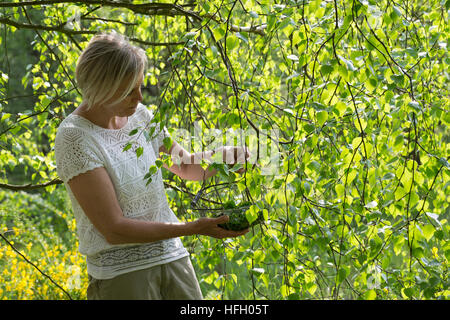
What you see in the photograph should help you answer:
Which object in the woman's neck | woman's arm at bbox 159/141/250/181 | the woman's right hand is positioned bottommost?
the woman's right hand

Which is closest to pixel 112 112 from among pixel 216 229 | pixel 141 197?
pixel 141 197

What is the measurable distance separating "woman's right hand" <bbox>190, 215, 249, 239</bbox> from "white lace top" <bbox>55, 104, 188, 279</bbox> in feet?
0.46

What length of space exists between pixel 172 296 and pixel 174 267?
0.08 m

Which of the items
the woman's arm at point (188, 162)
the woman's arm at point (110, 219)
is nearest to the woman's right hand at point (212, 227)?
the woman's arm at point (110, 219)

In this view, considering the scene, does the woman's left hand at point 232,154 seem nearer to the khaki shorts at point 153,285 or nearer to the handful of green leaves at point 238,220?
the handful of green leaves at point 238,220

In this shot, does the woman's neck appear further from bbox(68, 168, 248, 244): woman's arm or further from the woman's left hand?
the woman's left hand

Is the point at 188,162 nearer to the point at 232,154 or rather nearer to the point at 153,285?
the point at 232,154

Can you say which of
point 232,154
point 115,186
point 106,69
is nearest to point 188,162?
point 232,154

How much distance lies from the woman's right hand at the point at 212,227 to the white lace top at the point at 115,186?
140 millimetres

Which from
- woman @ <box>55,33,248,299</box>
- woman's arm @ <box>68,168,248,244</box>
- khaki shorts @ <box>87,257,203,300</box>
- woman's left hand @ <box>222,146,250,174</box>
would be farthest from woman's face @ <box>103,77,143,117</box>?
khaki shorts @ <box>87,257,203,300</box>

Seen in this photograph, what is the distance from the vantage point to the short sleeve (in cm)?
127

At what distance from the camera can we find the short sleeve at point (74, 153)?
4.18ft
